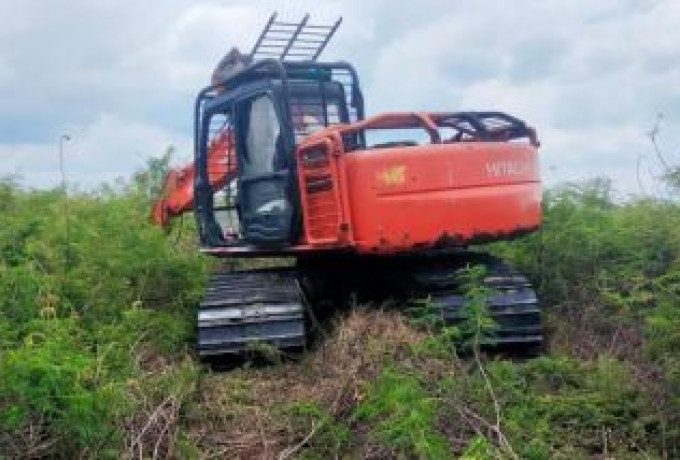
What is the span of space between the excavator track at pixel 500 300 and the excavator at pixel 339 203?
0.01 meters

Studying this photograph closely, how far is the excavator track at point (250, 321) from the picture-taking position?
8.06 metres

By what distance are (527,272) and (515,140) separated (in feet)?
5.06

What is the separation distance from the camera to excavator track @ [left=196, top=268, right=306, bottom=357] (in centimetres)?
806

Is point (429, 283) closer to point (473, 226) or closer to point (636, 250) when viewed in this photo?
point (473, 226)

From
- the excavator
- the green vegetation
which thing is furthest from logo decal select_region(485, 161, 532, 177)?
the green vegetation

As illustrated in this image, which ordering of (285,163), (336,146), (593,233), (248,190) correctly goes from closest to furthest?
1. (336,146)
2. (285,163)
3. (248,190)
4. (593,233)

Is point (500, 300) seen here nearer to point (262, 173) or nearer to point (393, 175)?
point (393, 175)

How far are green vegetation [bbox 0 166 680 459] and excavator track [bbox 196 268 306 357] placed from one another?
19 cm

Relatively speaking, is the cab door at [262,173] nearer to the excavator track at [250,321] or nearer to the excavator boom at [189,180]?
the excavator boom at [189,180]

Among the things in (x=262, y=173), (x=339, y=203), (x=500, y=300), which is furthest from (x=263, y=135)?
(x=500, y=300)

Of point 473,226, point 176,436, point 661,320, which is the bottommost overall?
point 176,436

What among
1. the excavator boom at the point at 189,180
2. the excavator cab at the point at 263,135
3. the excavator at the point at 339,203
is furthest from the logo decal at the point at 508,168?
the excavator boom at the point at 189,180

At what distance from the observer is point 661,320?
662cm

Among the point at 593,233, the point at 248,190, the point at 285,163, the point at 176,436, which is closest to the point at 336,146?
the point at 285,163
